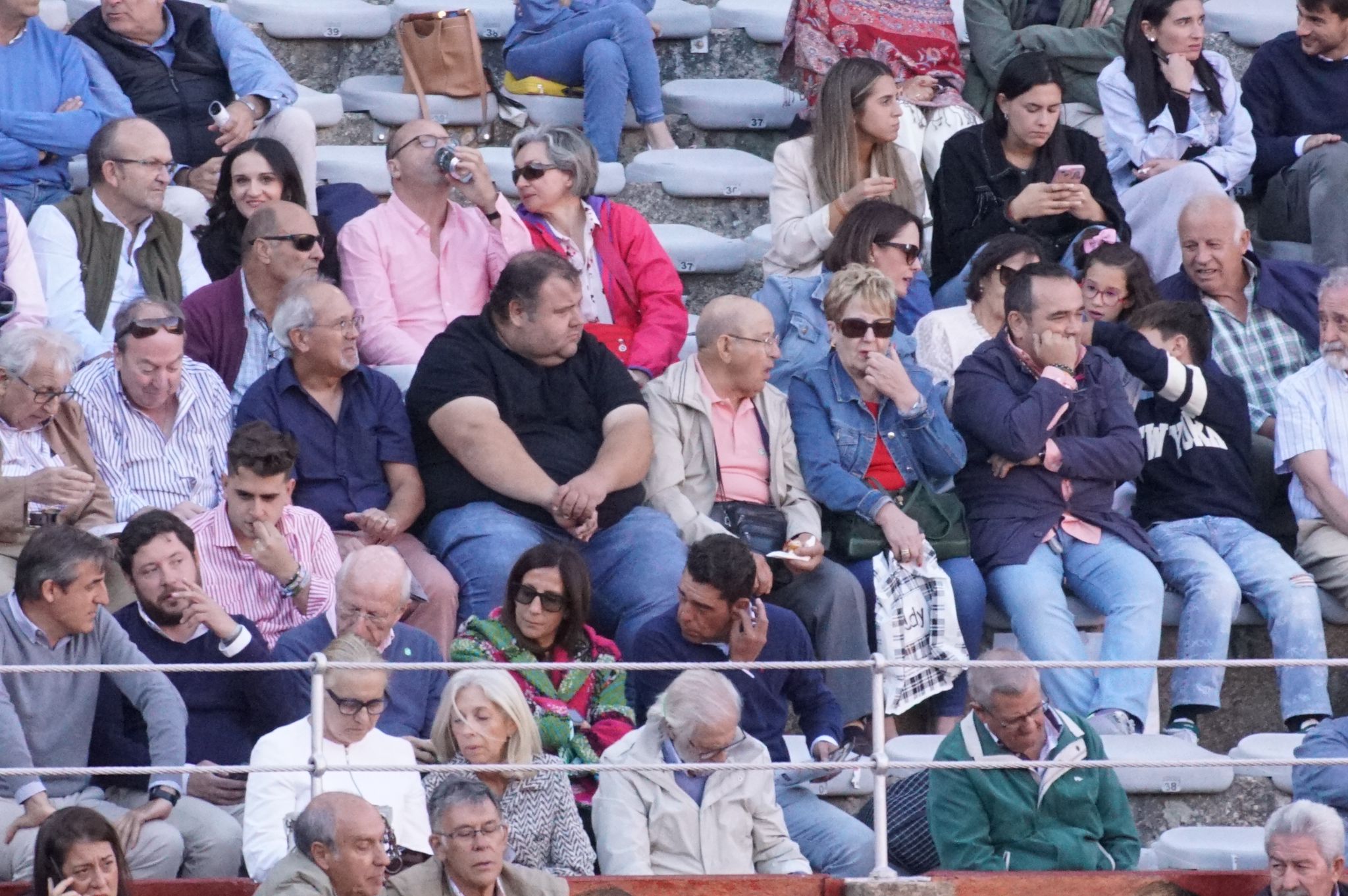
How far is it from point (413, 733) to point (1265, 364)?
9.21ft

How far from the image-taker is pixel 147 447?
5.84m

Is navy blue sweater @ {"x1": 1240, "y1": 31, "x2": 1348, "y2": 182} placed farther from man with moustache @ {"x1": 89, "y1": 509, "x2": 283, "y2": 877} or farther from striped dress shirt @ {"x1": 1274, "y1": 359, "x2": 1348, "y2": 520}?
man with moustache @ {"x1": 89, "y1": 509, "x2": 283, "y2": 877}

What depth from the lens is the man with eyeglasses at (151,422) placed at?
578 centimetres

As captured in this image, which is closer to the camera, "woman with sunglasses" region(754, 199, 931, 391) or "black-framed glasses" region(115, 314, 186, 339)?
"black-framed glasses" region(115, 314, 186, 339)

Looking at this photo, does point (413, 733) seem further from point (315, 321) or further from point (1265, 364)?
point (1265, 364)

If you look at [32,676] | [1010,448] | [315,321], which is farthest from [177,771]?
[1010,448]

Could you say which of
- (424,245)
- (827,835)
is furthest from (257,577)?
(827,835)

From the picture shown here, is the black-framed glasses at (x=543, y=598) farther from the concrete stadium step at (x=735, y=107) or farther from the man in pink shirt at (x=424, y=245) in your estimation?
the concrete stadium step at (x=735, y=107)

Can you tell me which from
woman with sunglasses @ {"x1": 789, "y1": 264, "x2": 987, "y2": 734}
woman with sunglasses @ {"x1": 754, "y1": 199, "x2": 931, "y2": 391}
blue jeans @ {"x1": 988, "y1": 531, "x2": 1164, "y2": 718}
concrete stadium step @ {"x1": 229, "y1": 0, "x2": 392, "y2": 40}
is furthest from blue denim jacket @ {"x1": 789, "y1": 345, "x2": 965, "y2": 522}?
concrete stadium step @ {"x1": 229, "y1": 0, "x2": 392, "y2": 40}

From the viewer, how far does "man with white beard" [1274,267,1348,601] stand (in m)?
6.24

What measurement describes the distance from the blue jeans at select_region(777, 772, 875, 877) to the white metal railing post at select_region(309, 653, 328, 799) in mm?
1069

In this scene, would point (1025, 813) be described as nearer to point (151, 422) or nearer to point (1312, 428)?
point (1312, 428)

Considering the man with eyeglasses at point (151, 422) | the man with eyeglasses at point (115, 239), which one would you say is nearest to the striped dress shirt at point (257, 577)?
the man with eyeglasses at point (151, 422)

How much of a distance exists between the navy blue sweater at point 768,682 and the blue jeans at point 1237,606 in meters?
1.05
